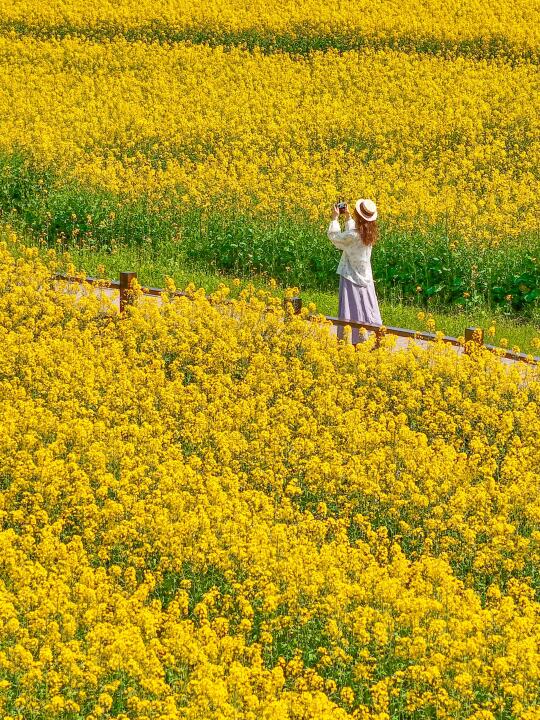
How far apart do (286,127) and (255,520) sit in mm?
16210

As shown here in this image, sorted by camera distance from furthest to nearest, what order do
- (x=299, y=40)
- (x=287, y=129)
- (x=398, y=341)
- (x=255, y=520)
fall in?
(x=299, y=40) < (x=287, y=129) < (x=398, y=341) < (x=255, y=520)

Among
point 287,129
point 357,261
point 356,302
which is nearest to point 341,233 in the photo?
point 357,261

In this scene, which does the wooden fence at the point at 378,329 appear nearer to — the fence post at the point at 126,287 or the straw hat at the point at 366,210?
the fence post at the point at 126,287

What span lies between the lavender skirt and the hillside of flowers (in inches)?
14.5

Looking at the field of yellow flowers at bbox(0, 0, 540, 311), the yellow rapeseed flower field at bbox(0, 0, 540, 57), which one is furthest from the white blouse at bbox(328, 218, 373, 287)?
the yellow rapeseed flower field at bbox(0, 0, 540, 57)

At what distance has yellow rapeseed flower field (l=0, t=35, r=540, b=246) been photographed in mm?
22281

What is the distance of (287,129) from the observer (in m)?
26.6

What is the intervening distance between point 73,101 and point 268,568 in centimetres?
1983

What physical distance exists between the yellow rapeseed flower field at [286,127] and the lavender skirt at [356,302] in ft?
14.4

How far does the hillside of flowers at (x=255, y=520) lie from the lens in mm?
9109

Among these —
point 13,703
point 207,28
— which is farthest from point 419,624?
point 207,28

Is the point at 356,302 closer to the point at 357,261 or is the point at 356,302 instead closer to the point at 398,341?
the point at 357,261

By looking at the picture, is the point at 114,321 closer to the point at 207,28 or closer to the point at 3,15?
the point at 207,28

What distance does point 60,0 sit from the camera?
36.6m
